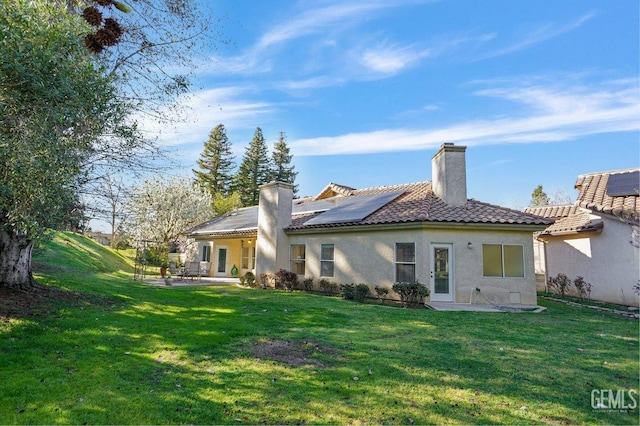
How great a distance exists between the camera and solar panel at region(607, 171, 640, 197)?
46.7ft

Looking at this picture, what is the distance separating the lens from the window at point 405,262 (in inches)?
516

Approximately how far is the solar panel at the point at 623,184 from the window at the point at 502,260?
568 centimetres

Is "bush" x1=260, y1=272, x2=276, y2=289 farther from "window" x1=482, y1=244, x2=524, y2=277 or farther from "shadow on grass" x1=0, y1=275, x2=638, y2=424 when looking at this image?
"window" x1=482, y1=244, x2=524, y2=277

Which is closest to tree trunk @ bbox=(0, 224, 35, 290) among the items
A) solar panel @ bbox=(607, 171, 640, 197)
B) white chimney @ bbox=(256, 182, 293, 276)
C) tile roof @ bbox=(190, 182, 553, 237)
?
white chimney @ bbox=(256, 182, 293, 276)

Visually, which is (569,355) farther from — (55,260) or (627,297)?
(55,260)

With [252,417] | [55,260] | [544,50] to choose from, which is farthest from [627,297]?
[55,260]

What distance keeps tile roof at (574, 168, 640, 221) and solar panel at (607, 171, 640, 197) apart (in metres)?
0.15

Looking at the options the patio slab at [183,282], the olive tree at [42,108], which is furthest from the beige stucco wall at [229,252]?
the olive tree at [42,108]

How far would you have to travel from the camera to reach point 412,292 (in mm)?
12383

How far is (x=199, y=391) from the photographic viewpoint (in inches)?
177

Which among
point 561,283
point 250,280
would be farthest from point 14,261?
point 561,283

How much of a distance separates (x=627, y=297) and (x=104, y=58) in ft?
65.8

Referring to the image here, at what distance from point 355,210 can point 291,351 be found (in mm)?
10825

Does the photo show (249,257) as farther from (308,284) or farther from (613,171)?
(613,171)
